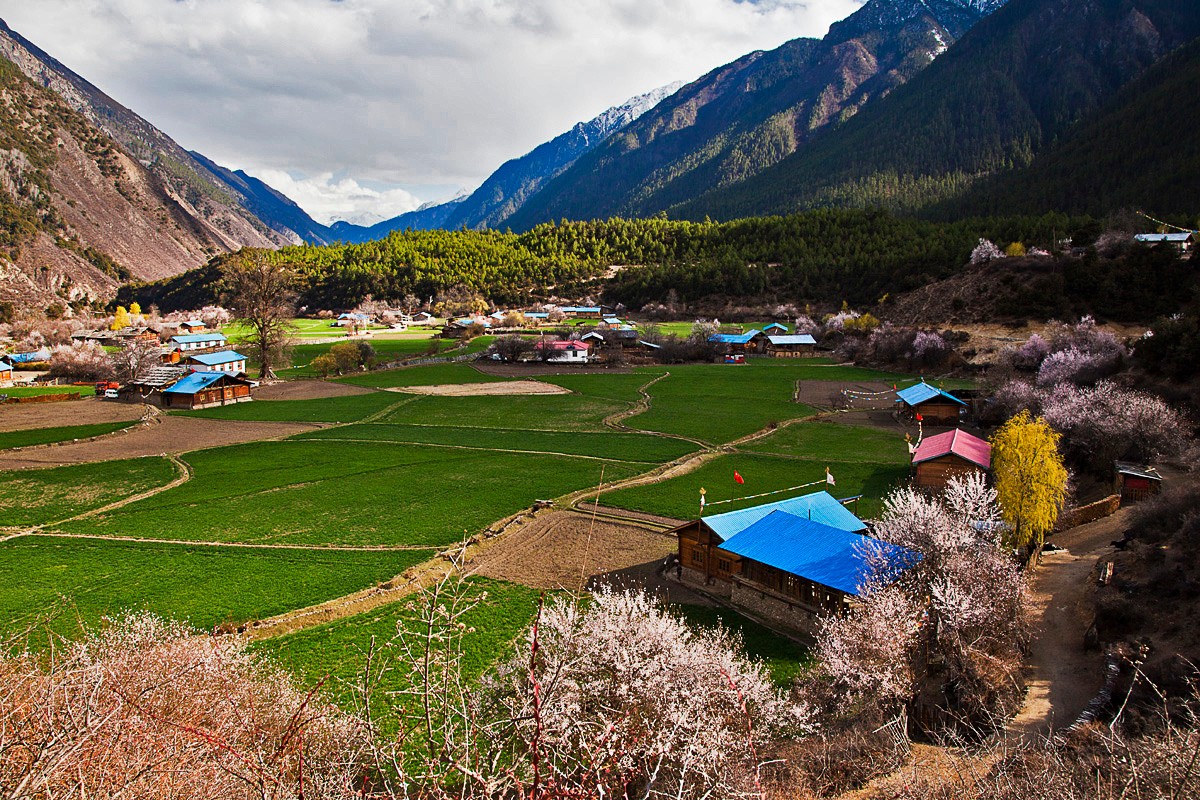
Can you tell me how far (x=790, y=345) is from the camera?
102938mm

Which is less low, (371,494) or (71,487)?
(71,487)

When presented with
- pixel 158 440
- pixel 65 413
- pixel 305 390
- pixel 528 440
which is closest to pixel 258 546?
pixel 528 440

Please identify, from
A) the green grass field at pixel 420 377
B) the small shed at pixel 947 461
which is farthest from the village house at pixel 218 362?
the small shed at pixel 947 461

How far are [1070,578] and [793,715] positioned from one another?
1644cm

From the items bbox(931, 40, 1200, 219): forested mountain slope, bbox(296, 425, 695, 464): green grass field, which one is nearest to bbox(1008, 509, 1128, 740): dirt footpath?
bbox(296, 425, 695, 464): green grass field

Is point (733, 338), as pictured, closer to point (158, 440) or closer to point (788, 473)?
point (788, 473)

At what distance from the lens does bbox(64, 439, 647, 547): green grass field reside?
106 feet

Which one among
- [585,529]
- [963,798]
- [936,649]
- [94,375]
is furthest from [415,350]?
[963,798]

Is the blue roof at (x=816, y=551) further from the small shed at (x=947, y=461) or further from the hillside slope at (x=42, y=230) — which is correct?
the hillside slope at (x=42, y=230)

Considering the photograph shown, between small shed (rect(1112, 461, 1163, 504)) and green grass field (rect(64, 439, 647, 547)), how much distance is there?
24643 millimetres

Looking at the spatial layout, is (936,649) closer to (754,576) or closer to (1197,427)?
(754,576)

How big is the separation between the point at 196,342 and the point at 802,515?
100961 millimetres

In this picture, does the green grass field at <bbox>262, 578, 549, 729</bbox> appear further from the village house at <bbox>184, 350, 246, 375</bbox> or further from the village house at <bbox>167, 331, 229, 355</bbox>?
the village house at <bbox>167, 331, 229, 355</bbox>

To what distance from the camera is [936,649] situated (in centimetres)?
1962
